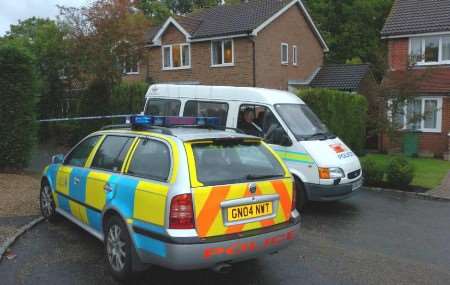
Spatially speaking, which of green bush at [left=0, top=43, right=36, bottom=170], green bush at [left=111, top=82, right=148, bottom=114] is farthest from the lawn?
green bush at [left=111, top=82, right=148, bottom=114]

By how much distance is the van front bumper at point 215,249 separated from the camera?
422 centimetres

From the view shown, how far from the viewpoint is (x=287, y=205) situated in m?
5.04

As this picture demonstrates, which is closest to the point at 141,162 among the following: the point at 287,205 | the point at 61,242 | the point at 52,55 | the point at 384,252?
the point at 287,205

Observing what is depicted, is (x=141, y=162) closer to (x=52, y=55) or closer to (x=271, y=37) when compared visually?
(x=52, y=55)

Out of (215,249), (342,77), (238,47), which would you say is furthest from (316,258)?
(342,77)

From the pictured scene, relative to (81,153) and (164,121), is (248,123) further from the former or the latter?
(81,153)

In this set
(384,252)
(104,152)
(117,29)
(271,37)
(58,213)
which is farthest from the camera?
(271,37)

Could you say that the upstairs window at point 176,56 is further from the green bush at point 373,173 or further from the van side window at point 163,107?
the green bush at point 373,173

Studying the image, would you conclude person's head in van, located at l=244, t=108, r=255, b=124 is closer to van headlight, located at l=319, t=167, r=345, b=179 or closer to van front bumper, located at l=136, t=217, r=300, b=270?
van headlight, located at l=319, t=167, r=345, b=179

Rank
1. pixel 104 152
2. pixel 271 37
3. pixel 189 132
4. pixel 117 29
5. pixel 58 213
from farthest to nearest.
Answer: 1. pixel 271 37
2. pixel 117 29
3. pixel 58 213
4. pixel 104 152
5. pixel 189 132

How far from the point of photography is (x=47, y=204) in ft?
23.8

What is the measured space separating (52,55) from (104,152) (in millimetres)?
15873

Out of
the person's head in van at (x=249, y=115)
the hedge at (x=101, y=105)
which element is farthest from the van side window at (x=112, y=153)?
the hedge at (x=101, y=105)

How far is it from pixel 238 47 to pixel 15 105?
49.1 ft
